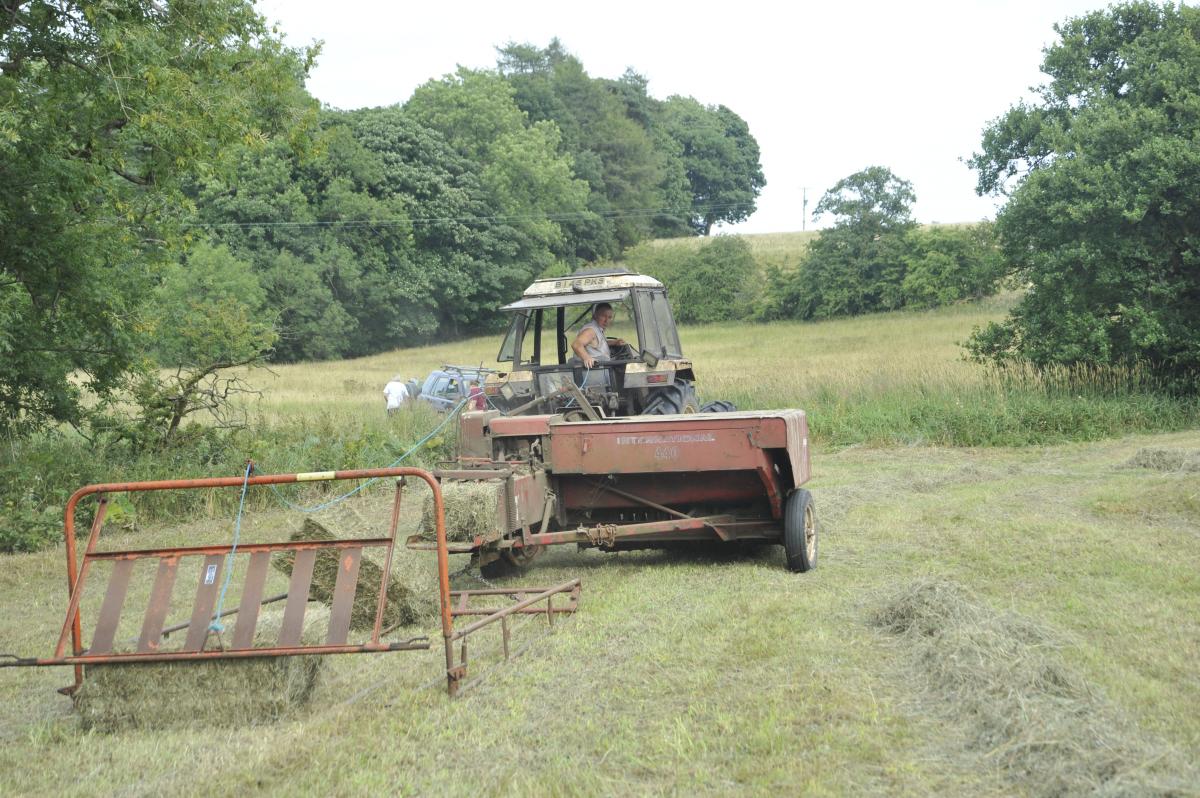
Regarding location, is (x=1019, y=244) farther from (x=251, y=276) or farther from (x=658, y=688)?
(x=251, y=276)

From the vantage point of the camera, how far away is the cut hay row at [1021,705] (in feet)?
13.4

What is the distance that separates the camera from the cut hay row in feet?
13.4

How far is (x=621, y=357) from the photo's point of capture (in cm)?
1066

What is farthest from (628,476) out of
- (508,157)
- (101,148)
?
(508,157)

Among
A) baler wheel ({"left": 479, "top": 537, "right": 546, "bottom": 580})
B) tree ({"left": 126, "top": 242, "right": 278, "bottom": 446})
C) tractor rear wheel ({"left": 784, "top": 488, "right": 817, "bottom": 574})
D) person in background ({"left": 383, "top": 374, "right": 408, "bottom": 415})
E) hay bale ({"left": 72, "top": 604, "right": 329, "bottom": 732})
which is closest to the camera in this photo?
hay bale ({"left": 72, "top": 604, "right": 329, "bottom": 732})

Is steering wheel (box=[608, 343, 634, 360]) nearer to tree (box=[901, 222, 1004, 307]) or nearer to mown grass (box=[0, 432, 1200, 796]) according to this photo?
mown grass (box=[0, 432, 1200, 796])

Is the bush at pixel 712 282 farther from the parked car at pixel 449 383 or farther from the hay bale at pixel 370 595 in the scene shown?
the hay bale at pixel 370 595

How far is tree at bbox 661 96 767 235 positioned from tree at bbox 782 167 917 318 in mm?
45811

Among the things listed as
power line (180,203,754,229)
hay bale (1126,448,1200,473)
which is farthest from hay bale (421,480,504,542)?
power line (180,203,754,229)

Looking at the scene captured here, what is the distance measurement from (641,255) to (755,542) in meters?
54.1

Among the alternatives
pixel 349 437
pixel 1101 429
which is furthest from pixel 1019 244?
pixel 349 437

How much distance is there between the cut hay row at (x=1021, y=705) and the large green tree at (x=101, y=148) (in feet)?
26.3

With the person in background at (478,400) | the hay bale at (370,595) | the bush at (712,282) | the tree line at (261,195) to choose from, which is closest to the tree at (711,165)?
the tree line at (261,195)

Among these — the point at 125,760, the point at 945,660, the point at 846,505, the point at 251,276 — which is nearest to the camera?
the point at 125,760
